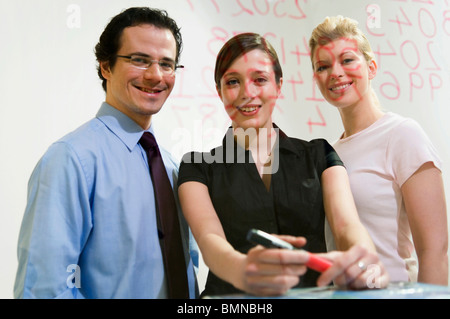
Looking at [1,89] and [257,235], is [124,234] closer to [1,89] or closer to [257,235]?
[257,235]

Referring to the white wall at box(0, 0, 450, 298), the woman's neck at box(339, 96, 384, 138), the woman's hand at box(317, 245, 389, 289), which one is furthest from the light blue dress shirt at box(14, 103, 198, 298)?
the woman's neck at box(339, 96, 384, 138)

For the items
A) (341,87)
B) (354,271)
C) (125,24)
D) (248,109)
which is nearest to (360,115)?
(341,87)

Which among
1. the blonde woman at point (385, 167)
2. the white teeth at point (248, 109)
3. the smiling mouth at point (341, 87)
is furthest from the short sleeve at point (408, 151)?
the white teeth at point (248, 109)

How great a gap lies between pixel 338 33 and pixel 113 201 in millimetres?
440

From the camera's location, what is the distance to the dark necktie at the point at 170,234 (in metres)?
0.63

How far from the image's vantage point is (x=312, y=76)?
0.74 metres

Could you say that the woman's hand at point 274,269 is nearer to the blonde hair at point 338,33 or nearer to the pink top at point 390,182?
the pink top at point 390,182

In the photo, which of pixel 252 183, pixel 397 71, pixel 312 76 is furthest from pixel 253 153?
pixel 397 71

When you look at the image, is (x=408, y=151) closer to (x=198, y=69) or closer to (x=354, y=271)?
(x=354, y=271)

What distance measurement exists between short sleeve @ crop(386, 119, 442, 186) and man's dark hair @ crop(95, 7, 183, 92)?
382 mm

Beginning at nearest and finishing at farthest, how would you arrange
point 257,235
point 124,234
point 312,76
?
point 257,235 < point 124,234 < point 312,76

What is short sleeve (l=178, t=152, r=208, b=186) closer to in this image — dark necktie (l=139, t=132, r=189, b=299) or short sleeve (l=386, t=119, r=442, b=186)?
dark necktie (l=139, t=132, r=189, b=299)

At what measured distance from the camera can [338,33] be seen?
0.69 m

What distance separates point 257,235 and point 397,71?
1.53 feet
